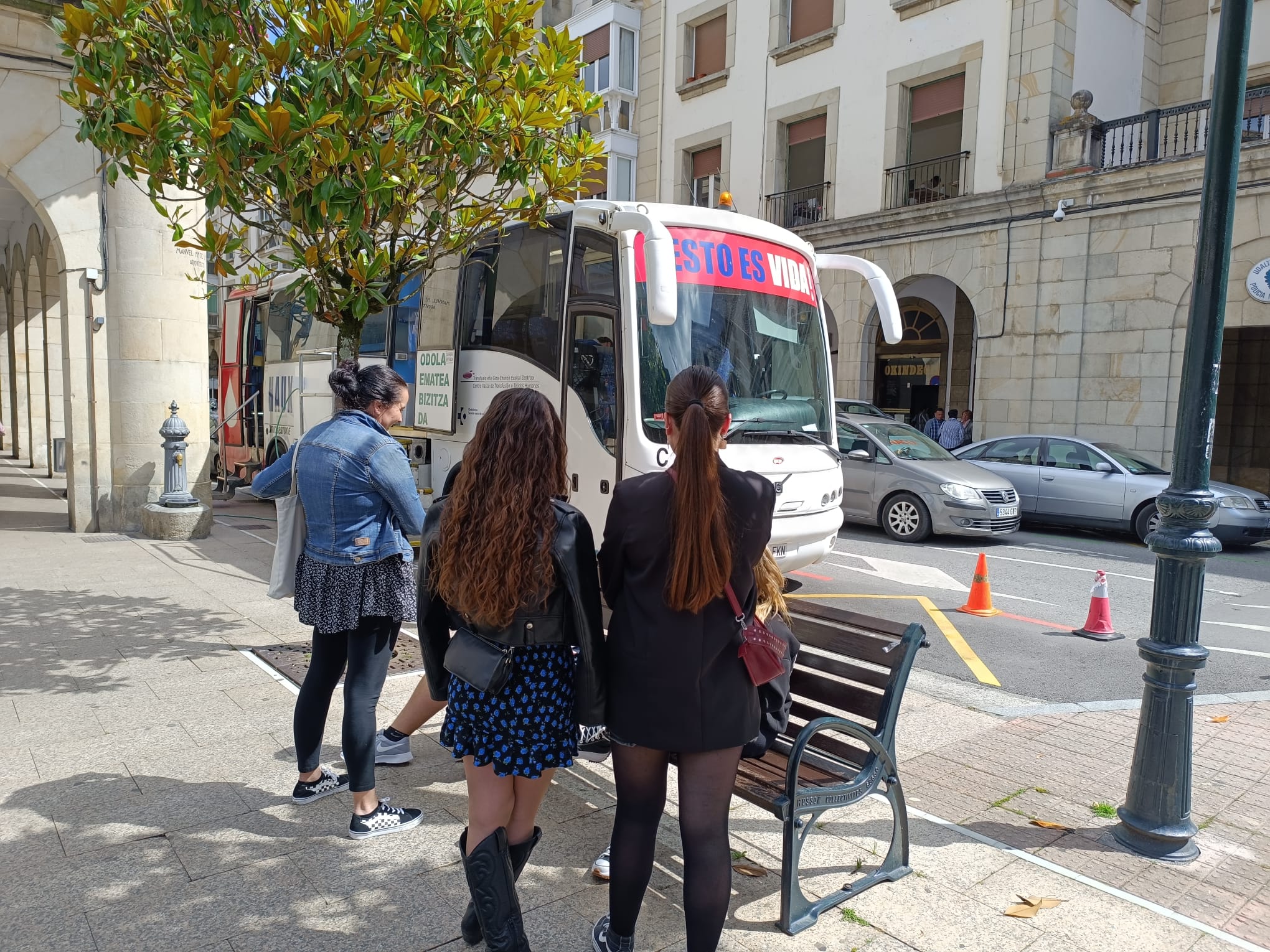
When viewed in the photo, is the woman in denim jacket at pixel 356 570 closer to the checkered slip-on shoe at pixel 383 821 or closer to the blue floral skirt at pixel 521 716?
the checkered slip-on shoe at pixel 383 821

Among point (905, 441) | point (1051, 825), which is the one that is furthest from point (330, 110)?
point (905, 441)

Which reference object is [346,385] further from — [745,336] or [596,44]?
[596,44]

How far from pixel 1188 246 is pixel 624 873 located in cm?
1667

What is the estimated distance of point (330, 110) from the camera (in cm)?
441

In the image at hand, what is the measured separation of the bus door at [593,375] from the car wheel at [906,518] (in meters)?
6.23

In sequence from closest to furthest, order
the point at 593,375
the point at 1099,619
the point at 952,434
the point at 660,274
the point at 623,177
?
1. the point at 660,274
2. the point at 593,375
3. the point at 1099,619
4. the point at 952,434
5. the point at 623,177

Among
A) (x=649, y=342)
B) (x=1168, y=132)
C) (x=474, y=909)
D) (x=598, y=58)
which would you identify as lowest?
(x=474, y=909)

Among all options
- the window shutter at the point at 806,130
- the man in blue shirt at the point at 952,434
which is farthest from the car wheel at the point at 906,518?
the window shutter at the point at 806,130

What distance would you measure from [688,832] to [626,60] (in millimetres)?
25819

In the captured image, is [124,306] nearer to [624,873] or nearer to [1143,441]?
[624,873]

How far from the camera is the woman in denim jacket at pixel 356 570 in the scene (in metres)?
3.48

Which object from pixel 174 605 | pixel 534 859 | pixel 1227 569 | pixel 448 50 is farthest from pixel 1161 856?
pixel 1227 569

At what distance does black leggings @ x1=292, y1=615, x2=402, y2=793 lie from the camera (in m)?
3.45

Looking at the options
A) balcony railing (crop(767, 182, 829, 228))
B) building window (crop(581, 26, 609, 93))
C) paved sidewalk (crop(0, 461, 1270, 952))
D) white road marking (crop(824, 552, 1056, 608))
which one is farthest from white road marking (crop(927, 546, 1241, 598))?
building window (crop(581, 26, 609, 93))
